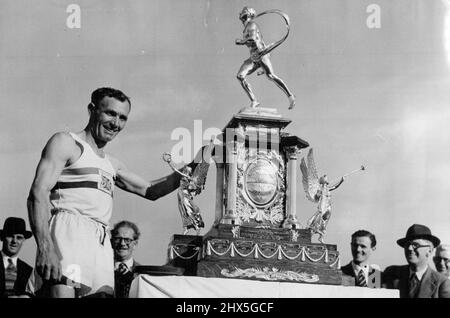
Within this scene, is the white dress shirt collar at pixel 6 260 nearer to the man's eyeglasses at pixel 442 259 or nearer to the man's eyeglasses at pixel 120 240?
the man's eyeglasses at pixel 120 240

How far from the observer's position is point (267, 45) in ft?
41.4

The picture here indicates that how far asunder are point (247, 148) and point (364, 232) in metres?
1.99

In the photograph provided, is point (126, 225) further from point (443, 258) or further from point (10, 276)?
point (443, 258)

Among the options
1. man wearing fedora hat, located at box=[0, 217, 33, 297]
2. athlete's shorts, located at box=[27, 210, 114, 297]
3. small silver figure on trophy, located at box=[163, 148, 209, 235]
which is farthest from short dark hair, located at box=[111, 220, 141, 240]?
athlete's shorts, located at box=[27, 210, 114, 297]

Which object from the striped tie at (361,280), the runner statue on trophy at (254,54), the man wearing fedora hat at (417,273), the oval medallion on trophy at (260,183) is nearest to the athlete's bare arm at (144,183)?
the oval medallion on trophy at (260,183)

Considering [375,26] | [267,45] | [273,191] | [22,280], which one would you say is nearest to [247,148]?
[273,191]

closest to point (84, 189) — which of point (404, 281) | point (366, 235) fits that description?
point (366, 235)

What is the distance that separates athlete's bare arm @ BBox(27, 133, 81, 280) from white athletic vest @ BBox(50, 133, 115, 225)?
10 cm

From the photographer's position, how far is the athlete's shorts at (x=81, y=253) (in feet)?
32.6

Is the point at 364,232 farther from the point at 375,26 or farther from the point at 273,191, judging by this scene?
the point at 375,26

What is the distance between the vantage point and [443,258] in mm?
12125

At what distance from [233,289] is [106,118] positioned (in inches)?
102

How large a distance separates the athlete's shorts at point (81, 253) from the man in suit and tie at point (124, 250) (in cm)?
118

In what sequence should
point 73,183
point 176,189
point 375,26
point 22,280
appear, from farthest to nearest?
point 375,26, point 176,189, point 22,280, point 73,183
